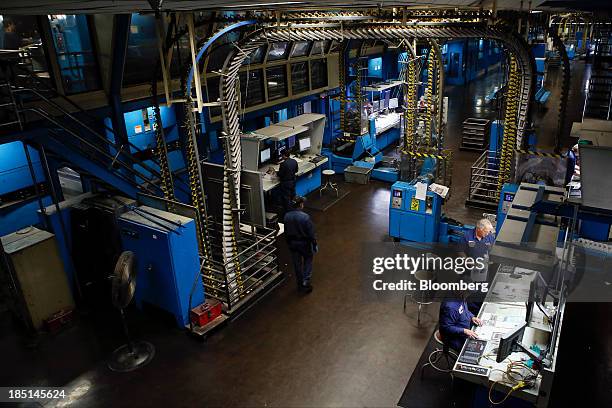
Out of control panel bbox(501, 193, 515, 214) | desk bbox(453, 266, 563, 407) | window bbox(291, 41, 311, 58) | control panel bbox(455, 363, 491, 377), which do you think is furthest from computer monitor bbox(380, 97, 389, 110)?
control panel bbox(455, 363, 491, 377)

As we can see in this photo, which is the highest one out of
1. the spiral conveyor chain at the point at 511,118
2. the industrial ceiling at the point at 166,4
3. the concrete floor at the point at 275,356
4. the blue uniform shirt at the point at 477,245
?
the industrial ceiling at the point at 166,4

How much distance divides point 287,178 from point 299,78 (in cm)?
377

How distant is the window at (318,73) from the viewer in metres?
13.1

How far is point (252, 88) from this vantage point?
433 inches

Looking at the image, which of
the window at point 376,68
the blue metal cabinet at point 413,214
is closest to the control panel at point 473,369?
the blue metal cabinet at point 413,214

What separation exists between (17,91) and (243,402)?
5.17 m

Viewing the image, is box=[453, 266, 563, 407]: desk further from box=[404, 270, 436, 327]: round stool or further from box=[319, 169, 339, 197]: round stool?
box=[319, 169, 339, 197]: round stool

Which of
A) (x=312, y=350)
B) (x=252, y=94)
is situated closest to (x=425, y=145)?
(x=252, y=94)

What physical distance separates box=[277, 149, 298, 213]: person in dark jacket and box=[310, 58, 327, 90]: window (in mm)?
3803

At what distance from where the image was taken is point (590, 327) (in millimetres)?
6895

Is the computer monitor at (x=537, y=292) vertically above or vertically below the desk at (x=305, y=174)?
above

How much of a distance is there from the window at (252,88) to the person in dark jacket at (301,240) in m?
4.33

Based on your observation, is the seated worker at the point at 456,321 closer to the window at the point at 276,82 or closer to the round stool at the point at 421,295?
the round stool at the point at 421,295

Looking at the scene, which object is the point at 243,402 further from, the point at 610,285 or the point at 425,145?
the point at 425,145
